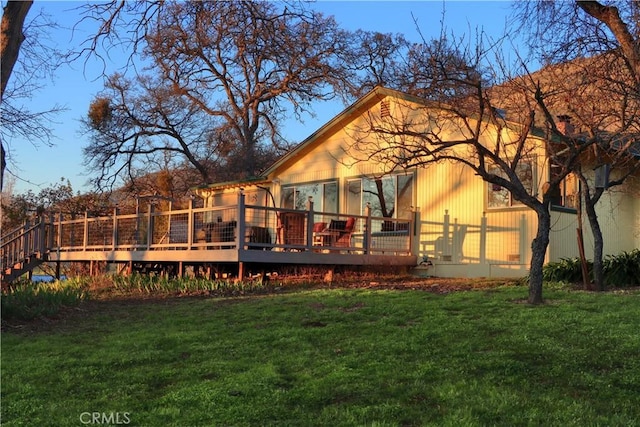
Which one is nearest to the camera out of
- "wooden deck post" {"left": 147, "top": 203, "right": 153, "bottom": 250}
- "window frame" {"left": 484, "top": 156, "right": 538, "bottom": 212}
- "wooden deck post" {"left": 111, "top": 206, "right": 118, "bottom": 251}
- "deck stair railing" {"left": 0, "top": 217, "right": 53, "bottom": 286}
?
"window frame" {"left": 484, "top": 156, "right": 538, "bottom": 212}

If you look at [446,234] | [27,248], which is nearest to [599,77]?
[446,234]

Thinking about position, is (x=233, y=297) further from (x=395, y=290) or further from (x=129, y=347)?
(x=129, y=347)

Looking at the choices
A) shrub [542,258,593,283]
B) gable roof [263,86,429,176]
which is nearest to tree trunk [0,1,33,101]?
gable roof [263,86,429,176]

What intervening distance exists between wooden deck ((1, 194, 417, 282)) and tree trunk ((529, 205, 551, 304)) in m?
5.47

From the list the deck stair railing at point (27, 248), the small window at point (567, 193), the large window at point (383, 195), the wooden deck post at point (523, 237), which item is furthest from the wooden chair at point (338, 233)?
the deck stair railing at point (27, 248)

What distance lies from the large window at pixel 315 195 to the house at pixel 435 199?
31mm

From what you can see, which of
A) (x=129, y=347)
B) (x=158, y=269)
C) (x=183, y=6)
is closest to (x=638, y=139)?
(x=183, y=6)

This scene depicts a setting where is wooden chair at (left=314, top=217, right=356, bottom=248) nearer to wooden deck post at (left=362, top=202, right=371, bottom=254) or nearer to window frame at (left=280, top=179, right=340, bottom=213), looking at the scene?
wooden deck post at (left=362, top=202, right=371, bottom=254)

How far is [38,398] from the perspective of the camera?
4.71 metres

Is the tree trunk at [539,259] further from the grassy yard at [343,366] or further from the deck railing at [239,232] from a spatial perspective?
the deck railing at [239,232]

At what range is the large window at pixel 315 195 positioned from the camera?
1709 centimetres

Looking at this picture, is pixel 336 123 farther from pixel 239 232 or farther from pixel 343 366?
pixel 343 366

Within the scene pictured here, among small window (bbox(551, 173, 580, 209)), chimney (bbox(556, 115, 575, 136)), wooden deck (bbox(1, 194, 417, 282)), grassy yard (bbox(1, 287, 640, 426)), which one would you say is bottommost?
grassy yard (bbox(1, 287, 640, 426))

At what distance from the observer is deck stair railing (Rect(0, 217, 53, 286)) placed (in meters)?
18.2
